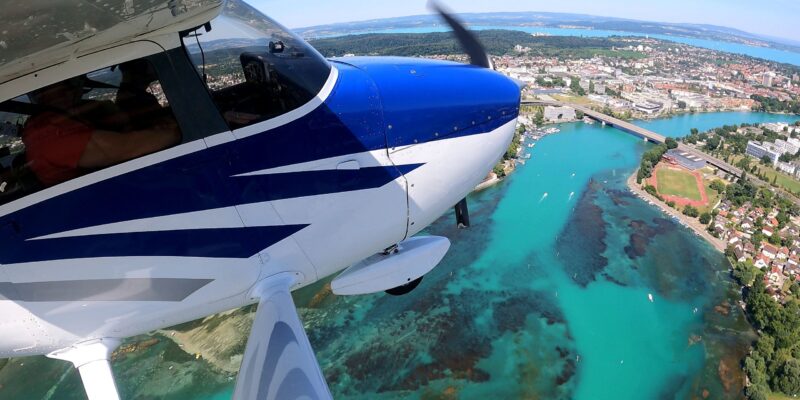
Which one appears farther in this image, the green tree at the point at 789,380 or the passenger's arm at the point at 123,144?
the green tree at the point at 789,380

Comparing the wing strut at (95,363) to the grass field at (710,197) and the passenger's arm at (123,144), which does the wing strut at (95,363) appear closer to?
the passenger's arm at (123,144)

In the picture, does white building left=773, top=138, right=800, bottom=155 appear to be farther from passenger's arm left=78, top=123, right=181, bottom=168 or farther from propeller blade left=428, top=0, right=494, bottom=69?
passenger's arm left=78, top=123, right=181, bottom=168

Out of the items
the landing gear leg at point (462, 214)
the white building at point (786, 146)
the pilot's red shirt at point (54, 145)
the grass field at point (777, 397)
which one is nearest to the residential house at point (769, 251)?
the grass field at point (777, 397)

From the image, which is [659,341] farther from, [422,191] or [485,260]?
[422,191]

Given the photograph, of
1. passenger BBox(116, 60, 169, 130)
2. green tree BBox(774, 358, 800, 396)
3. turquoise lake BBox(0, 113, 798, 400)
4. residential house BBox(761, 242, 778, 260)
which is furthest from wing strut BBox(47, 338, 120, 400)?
residential house BBox(761, 242, 778, 260)

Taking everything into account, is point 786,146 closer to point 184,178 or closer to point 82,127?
point 184,178


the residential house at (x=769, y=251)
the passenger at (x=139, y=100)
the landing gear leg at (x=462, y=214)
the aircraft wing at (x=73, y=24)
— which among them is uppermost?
the aircraft wing at (x=73, y=24)

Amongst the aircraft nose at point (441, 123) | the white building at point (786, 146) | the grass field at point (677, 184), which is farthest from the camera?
the white building at point (786, 146)
